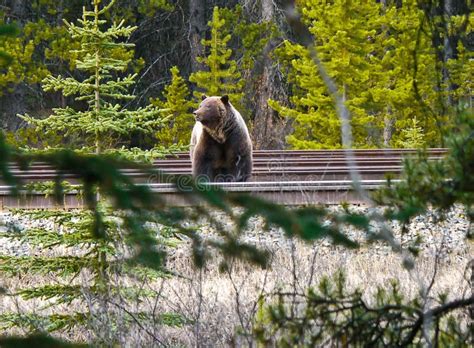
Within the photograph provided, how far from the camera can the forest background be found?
67.5 ft

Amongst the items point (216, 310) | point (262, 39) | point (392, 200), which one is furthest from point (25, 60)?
point (392, 200)

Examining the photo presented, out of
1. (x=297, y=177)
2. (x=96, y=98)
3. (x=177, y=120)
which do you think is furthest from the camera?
(x=177, y=120)

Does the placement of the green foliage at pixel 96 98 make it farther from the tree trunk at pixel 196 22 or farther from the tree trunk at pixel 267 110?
the tree trunk at pixel 196 22

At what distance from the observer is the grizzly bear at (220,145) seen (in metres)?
11.3

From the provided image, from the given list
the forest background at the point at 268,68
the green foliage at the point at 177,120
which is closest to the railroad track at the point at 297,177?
the forest background at the point at 268,68

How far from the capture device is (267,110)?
79.2ft

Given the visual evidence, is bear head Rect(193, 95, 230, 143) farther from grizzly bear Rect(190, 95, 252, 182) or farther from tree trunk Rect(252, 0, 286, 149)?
tree trunk Rect(252, 0, 286, 149)

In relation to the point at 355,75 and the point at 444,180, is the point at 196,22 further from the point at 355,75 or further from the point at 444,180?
the point at 444,180

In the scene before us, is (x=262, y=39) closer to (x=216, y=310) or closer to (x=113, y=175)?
(x=216, y=310)

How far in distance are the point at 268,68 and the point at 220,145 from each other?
45.0 feet

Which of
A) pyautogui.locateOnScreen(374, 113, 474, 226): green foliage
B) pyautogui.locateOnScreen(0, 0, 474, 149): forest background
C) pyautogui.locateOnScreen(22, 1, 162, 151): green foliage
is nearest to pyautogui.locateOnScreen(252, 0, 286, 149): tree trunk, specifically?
pyautogui.locateOnScreen(0, 0, 474, 149): forest background

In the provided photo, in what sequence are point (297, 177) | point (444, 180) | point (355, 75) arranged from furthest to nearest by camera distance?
point (355, 75) < point (297, 177) < point (444, 180)

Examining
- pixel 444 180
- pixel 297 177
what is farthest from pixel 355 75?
pixel 444 180

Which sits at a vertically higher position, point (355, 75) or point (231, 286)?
point (355, 75)
